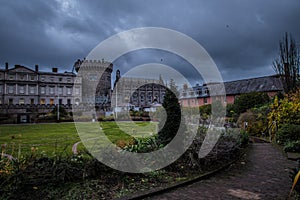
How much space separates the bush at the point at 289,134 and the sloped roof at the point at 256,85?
27.2m

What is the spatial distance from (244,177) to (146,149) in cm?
282

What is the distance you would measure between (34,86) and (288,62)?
187 ft

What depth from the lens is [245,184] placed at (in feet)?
16.4

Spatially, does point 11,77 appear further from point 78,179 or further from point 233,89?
point 78,179

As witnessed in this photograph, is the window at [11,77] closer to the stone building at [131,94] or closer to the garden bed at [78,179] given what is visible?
the stone building at [131,94]

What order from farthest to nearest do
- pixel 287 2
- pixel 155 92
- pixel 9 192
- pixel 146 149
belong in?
pixel 155 92
pixel 287 2
pixel 146 149
pixel 9 192

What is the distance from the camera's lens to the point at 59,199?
3850 mm

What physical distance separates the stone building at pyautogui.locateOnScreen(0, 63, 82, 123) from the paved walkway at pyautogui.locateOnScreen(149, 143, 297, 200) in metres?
46.4

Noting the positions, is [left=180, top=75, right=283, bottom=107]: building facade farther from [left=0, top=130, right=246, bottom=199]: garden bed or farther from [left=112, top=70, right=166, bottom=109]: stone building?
[left=0, top=130, right=246, bottom=199]: garden bed

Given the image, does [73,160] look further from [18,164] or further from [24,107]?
[24,107]

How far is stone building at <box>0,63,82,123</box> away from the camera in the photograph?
51.8 m

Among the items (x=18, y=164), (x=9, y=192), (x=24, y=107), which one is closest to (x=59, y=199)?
(x=9, y=192)

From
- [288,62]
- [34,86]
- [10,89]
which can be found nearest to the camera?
[288,62]

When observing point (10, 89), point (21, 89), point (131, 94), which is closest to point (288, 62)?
point (131, 94)
